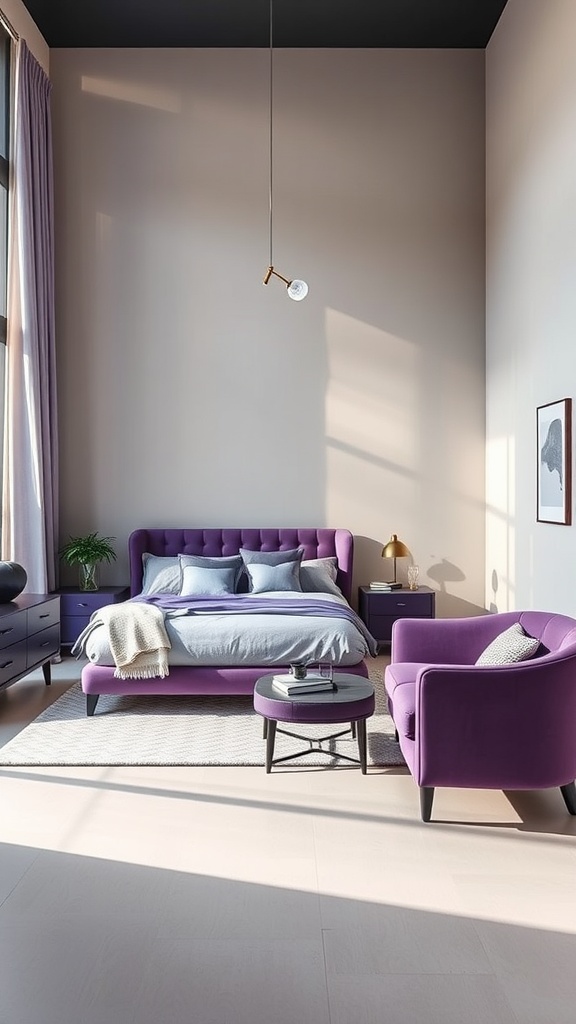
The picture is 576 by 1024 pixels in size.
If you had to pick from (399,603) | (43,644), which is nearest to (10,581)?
(43,644)

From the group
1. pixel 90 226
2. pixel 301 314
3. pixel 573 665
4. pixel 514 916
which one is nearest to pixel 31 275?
pixel 90 226

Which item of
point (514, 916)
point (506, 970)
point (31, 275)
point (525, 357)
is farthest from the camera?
point (31, 275)

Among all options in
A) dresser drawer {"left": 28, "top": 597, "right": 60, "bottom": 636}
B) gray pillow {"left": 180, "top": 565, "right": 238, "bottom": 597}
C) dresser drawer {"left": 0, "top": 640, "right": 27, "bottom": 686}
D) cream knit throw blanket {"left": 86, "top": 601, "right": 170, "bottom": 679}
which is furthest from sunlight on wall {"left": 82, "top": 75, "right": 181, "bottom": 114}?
dresser drawer {"left": 0, "top": 640, "right": 27, "bottom": 686}

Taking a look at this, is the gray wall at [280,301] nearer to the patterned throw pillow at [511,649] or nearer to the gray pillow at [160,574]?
the gray pillow at [160,574]

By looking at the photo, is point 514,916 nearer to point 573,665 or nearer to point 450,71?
point 573,665

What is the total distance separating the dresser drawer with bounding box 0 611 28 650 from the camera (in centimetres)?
504

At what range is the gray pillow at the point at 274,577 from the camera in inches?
256

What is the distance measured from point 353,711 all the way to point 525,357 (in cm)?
333

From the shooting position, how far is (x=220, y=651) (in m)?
5.10

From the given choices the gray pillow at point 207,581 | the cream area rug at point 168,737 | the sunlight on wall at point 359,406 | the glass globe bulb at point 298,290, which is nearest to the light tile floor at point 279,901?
the cream area rug at point 168,737

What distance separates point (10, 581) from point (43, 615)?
0.42 m

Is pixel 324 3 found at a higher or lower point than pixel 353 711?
higher

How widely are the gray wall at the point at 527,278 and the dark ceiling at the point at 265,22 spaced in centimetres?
37

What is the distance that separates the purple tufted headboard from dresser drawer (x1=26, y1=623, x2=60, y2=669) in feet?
4.13
